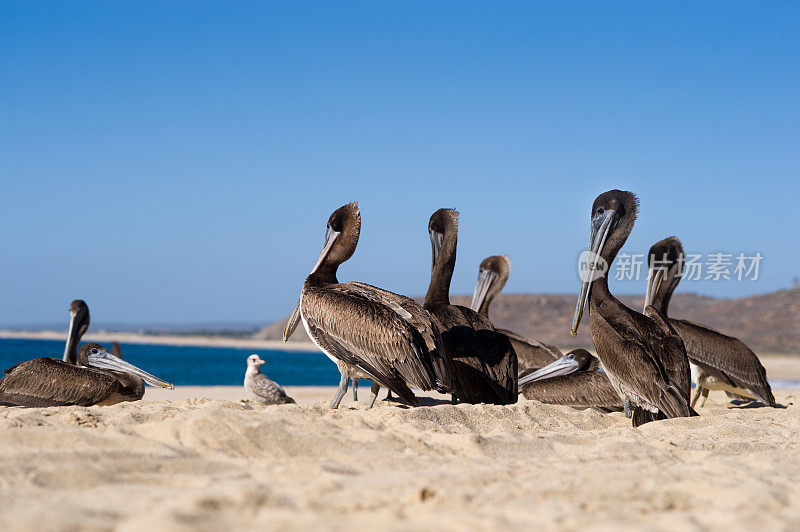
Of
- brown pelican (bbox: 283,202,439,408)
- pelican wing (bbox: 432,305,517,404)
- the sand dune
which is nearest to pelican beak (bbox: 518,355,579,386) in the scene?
pelican wing (bbox: 432,305,517,404)

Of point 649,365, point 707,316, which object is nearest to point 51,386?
point 649,365

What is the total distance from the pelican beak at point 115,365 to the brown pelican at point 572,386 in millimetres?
4090

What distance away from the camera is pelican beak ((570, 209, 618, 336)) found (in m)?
6.86

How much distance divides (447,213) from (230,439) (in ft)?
17.1

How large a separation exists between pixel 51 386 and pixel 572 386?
5.25 meters

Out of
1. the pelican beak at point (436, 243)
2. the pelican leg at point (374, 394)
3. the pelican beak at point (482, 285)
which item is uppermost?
the pelican beak at point (436, 243)

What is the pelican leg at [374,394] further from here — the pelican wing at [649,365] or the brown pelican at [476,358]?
the pelican wing at [649,365]

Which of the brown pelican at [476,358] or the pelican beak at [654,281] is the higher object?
the pelican beak at [654,281]

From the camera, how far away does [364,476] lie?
3.40m

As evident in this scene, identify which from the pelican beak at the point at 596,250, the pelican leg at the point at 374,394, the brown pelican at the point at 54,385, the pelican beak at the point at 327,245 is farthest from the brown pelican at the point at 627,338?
the brown pelican at the point at 54,385

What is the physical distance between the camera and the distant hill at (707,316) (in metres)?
46.7

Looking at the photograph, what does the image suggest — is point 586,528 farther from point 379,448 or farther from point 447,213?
point 447,213

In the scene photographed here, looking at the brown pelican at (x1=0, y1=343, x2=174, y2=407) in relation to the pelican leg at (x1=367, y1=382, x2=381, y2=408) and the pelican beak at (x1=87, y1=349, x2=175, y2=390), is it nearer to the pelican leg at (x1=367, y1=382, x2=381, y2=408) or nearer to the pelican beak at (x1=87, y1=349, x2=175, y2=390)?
the pelican beak at (x1=87, y1=349, x2=175, y2=390)

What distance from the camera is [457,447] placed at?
4.20 metres
